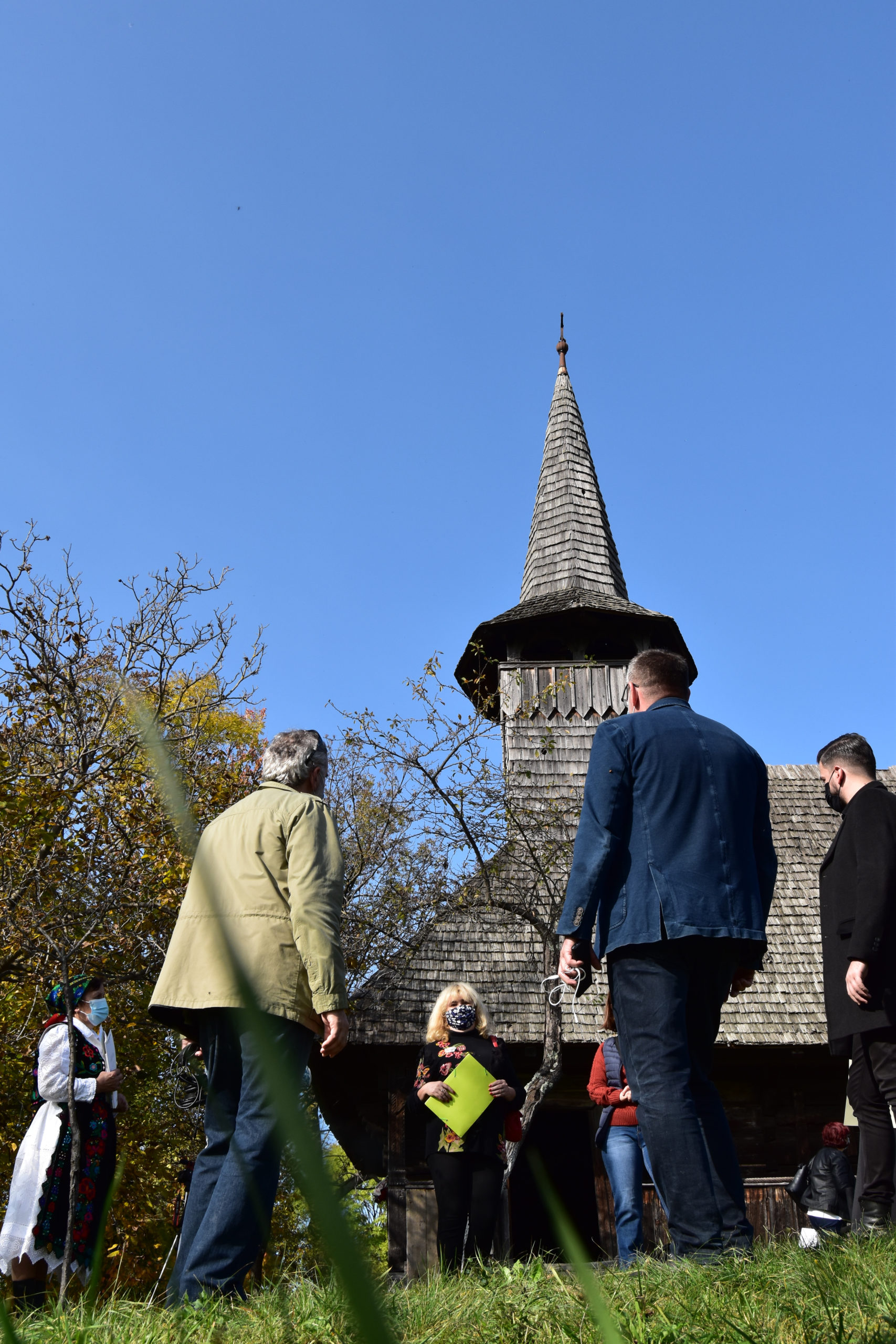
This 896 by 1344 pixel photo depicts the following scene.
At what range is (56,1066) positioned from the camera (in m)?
4.81

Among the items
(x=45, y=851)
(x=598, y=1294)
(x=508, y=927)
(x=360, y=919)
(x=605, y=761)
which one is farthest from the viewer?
(x=508, y=927)

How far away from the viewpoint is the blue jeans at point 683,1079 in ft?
9.52

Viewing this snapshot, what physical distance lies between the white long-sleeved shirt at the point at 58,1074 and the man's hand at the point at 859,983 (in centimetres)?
309

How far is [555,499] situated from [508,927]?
432 inches

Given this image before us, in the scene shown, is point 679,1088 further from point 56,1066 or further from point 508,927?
point 508,927

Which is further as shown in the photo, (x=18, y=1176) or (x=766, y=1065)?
(x=766, y=1065)

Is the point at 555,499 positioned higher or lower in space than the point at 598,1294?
higher

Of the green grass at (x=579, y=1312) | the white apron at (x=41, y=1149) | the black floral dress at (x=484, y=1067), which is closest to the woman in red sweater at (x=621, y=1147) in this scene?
the black floral dress at (x=484, y=1067)

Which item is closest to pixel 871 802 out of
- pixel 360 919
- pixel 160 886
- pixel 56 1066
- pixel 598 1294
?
pixel 56 1066

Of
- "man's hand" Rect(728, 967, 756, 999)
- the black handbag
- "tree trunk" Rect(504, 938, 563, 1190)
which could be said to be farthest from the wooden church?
"man's hand" Rect(728, 967, 756, 999)

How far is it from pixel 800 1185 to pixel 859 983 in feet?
12.7

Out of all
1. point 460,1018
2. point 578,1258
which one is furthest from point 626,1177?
point 578,1258

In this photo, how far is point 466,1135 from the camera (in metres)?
4.68

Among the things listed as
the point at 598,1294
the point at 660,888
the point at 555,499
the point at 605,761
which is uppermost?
the point at 555,499
